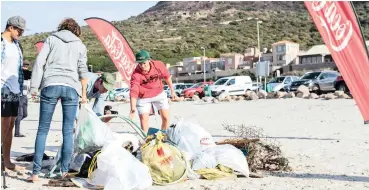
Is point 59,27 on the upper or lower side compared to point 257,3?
lower

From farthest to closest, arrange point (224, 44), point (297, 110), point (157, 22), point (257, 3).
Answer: point (257, 3), point (157, 22), point (224, 44), point (297, 110)

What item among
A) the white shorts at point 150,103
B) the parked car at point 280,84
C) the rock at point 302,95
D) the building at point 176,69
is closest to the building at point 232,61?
the building at point 176,69

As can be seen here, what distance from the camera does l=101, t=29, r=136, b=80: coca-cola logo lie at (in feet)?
39.8

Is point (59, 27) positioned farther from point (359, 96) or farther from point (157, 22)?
point (157, 22)

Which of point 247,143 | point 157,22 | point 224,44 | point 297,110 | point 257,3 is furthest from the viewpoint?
point 257,3

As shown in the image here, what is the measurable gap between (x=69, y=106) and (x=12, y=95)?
2.14 ft

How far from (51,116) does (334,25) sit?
2924mm

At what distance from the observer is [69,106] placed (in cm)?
544

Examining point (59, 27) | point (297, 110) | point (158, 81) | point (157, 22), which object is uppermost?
point (157, 22)

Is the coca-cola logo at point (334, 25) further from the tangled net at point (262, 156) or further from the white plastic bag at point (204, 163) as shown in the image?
the white plastic bag at point (204, 163)

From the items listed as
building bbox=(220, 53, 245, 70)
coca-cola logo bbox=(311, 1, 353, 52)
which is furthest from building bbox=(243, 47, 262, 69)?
coca-cola logo bbox=(311, 1, 353, 52)

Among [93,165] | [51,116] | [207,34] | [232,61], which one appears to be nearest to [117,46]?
[51,116]

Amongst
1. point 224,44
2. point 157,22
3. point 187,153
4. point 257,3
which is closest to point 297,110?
point 187,153

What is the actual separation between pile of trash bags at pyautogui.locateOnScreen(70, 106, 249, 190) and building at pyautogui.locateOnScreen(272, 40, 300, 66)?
68.4 meters
